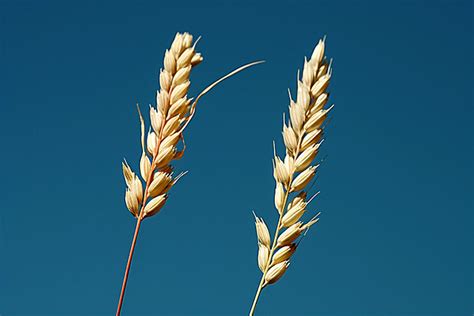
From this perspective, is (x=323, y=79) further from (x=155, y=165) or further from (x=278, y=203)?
(x=155, y=165)

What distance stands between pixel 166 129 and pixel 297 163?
0.34 m

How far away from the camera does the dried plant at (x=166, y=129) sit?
4.38 feet

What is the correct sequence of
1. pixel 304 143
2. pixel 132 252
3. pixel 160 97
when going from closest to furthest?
1. pixel 132 252
2. pixel 304 143
3. pixel 160 97

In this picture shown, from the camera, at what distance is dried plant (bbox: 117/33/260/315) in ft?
4.38

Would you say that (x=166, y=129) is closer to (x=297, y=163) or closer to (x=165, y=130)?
(x=165, y=130)

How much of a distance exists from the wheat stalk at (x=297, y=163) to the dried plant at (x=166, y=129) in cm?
17

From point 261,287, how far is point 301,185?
0.89 ft

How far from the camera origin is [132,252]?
46.8 inches

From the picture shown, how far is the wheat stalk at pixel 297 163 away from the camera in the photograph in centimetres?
128

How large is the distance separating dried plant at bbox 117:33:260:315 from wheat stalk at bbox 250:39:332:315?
0.17m

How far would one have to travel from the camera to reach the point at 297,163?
129 cm

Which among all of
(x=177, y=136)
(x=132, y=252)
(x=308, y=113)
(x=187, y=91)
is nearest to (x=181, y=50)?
(x=187, y=91)

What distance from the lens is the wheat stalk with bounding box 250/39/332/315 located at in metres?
1.28

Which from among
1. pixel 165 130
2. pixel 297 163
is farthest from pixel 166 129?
pixel 297 163
